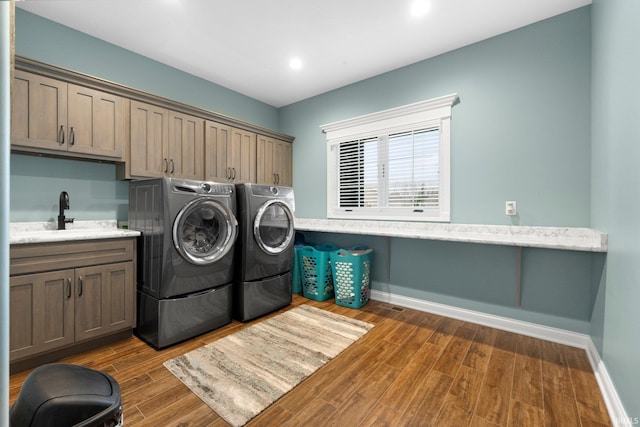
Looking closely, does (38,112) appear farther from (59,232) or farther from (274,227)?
(274,227)

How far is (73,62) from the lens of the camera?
8.40 ft

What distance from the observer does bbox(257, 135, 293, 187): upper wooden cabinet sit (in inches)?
153

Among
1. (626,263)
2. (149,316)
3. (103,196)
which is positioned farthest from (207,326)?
(626,263)

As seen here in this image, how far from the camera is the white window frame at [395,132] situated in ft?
9.64

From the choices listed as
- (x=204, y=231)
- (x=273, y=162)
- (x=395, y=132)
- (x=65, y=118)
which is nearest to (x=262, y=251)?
(x=204, y=231)

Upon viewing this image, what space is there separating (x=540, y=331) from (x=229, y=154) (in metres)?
3.69

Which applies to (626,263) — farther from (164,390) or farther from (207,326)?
(207,326)

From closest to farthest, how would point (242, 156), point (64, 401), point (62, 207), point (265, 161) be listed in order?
point (64, 401) < point (62, 207) < point (242, 156) < point (265, 161)

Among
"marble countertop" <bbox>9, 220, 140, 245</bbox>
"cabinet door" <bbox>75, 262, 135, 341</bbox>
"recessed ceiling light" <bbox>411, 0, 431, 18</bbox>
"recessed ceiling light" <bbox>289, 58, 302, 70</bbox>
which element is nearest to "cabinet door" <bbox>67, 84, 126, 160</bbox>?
"marble countertop" <bbox>9, 220, 140, 245</bbox>

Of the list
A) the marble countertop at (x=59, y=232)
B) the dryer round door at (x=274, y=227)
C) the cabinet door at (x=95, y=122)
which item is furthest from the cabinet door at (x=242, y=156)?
the marble countertop at (x=59, y=232)

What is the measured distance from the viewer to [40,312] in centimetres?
189

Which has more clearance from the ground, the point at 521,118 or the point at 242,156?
the point at 521,118

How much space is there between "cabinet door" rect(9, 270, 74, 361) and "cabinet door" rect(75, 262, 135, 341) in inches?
2.3

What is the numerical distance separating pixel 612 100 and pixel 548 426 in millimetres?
1935
